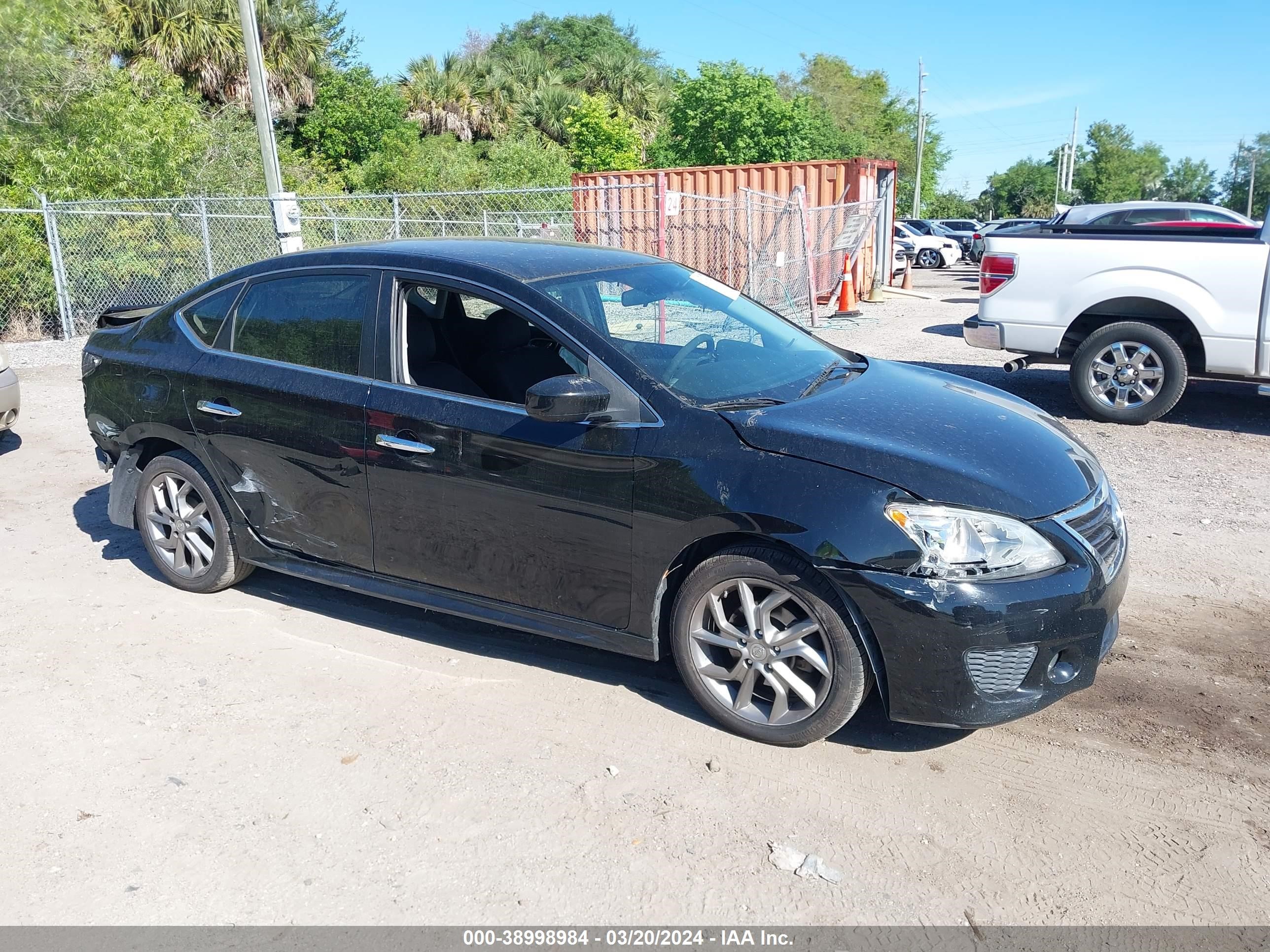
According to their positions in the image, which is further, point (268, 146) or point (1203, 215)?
point (1203, 215)

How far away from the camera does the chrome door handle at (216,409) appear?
189 inches

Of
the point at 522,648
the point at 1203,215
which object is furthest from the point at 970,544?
the point at 1203,215

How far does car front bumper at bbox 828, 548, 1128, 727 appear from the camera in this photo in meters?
3.33

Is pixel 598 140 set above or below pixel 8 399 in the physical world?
above

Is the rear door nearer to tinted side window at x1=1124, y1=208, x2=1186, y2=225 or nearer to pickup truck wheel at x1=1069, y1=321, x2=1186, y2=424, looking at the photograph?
pickup truck wheel at x1=1069, y1=321, x2=1186, y2=424

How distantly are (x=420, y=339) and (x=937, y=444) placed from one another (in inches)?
88.2

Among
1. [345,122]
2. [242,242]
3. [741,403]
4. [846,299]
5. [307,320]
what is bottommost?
[846,299]

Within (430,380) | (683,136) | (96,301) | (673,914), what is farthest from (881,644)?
(683,136)

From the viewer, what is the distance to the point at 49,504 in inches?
271

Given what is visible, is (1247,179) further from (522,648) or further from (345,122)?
(522,648)

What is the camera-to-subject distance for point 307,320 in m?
4.68

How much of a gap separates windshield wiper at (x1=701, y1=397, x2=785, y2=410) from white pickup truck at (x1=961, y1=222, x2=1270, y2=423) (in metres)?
5.74

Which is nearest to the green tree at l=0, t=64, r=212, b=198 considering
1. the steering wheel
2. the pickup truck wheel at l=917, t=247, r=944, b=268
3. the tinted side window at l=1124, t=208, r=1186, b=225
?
the steering wheel

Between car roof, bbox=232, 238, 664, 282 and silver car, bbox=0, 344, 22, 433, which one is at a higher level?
car roof, bbox=232, 238, 664, 282
